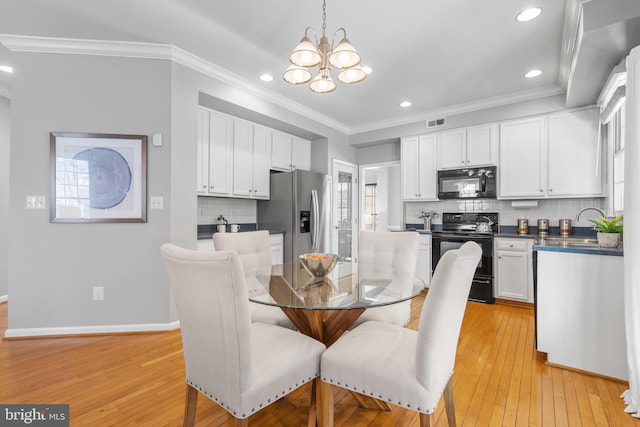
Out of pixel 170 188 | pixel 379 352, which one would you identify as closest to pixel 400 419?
pixel 379 352

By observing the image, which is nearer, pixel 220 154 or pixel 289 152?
pixel 220 154

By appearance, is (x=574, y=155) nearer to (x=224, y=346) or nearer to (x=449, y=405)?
(x=449, y=405)

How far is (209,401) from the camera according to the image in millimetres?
1827

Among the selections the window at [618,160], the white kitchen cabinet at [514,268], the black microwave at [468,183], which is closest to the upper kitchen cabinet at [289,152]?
the black microwave at [468,183]

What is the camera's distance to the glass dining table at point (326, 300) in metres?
1.41

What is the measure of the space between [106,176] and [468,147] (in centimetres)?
430

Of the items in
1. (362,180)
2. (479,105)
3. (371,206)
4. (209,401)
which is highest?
(479,105)

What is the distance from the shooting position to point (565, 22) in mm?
2457

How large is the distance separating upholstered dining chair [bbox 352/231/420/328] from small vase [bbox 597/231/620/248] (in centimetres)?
135

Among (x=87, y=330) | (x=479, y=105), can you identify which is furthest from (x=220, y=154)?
(x=479, y=105)

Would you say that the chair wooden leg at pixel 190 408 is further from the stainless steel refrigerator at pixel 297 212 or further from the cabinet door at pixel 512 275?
the cabinet door at pixel 512 275

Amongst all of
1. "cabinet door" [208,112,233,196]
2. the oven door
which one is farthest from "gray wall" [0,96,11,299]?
the oven door

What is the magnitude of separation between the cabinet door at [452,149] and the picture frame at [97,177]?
3.78 metres

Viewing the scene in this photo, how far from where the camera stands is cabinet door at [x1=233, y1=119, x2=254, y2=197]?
3.92m
